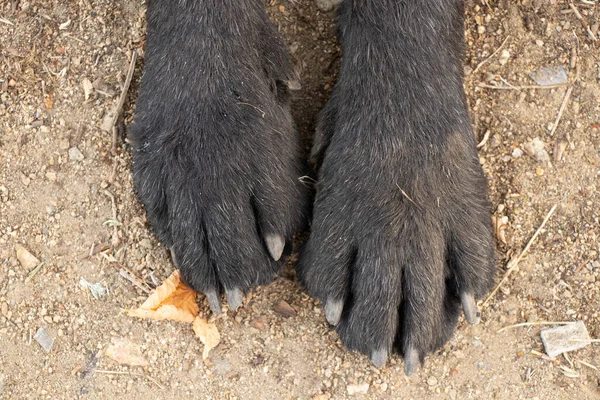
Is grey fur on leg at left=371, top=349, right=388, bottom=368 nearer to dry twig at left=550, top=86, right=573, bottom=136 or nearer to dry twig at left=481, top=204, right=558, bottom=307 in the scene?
dry twig at left=481, top=204, right=558, bottom=307

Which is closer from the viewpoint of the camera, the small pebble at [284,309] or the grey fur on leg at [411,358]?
the grey fur on leg at [411,358]

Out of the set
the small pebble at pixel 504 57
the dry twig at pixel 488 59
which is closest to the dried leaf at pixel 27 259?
the dry twig at pixel 488 59

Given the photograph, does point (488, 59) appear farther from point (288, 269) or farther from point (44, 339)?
point (44, 339)

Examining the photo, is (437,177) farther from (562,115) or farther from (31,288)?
(31,288)

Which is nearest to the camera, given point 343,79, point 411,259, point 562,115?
point 411,259

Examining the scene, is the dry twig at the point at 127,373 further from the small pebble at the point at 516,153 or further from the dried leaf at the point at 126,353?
the small pebble at the point at 516,153

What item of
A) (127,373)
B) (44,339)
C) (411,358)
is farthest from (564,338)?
(44,339)

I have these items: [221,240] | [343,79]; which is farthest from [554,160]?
[221,240]
